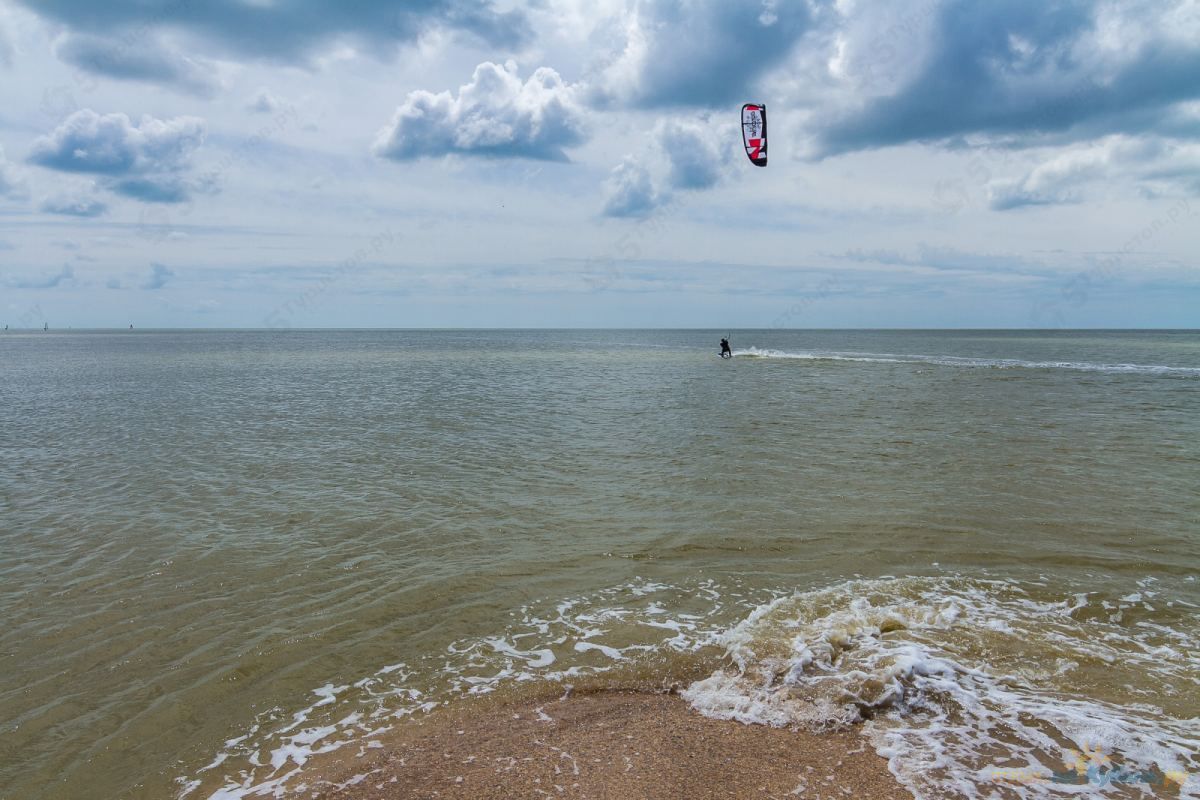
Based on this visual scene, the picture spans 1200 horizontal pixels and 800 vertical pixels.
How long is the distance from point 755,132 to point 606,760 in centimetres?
2001

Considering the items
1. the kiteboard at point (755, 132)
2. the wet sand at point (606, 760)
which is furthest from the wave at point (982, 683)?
the kiteboard at point (755, 132)

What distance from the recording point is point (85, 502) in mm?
14852

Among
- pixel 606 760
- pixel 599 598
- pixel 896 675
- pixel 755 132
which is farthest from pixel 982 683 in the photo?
pixel 755 132

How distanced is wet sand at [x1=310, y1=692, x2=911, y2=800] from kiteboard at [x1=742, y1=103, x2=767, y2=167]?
676 inches

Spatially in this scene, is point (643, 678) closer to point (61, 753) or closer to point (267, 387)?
point (61, 753)

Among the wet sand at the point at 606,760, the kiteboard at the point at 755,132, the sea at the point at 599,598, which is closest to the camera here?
the wet sand at the point at 606,760

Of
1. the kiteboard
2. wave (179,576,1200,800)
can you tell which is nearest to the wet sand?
wave (179,576,1200,800)

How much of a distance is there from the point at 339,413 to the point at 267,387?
17.0m

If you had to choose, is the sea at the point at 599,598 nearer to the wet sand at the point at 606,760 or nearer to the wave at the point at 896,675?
the wave at the point at 896,675

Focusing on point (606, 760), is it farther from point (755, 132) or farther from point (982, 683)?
point (755, 132)

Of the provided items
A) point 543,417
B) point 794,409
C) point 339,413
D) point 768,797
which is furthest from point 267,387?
point 768,797

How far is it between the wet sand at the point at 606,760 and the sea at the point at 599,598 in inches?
13.5

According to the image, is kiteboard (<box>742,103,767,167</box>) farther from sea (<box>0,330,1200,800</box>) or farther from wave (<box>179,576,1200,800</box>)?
wave (<box>179,576,1200,800</box>)

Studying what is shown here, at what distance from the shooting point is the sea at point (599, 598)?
644cm
